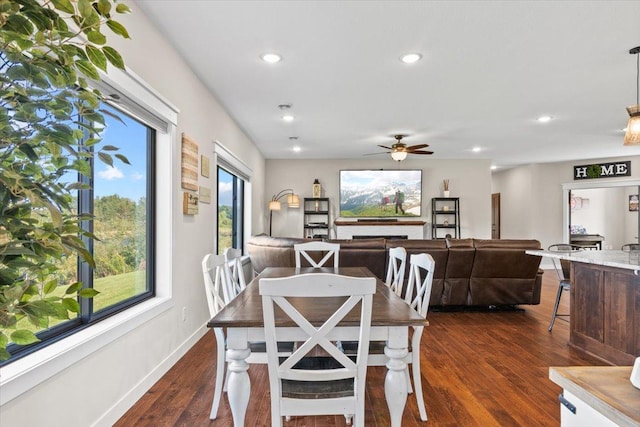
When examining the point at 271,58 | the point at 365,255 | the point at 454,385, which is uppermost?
the point at 271,58

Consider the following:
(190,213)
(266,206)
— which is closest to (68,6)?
(190,213)

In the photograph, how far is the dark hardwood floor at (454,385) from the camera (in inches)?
86.4

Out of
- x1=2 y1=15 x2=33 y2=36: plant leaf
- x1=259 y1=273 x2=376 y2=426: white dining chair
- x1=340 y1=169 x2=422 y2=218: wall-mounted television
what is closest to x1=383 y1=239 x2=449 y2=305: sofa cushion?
x1=259 y1=273 x2=376 y2=426: white dining chair

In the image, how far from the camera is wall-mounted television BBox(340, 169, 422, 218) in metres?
8.49

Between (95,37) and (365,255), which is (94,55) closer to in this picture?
(95,37)

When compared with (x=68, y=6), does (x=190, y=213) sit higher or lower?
lower

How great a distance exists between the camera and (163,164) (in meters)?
2.90

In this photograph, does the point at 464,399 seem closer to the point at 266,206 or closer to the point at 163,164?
the point at 163,164

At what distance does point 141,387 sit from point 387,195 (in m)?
6.86

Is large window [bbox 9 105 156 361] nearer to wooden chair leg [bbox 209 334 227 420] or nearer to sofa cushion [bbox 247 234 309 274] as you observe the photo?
wooden chair leg [bbox 209 334 227 420]

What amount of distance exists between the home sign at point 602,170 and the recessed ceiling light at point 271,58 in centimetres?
842

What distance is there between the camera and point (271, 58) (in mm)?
3129

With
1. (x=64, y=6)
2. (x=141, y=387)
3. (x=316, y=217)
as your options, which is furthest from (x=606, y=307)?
(x=316, y=217)

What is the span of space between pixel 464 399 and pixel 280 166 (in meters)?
6.91
